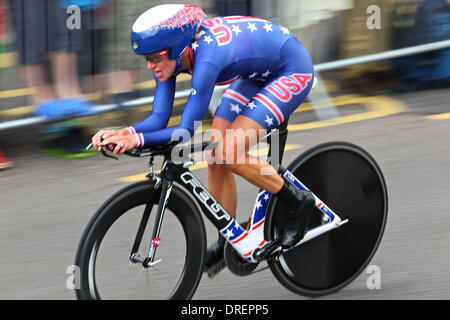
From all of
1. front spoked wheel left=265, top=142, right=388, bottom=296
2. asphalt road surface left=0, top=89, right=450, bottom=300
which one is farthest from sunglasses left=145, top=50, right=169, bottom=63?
asphalt road surface left=0, top=89, right=450, bottom=300

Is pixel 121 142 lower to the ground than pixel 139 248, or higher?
higher

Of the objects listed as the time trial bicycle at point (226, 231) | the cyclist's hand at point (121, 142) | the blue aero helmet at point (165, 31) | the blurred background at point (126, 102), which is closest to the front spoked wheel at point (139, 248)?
the time trial bicycle at point (226, 231)

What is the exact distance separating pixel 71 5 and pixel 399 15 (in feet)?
10.8

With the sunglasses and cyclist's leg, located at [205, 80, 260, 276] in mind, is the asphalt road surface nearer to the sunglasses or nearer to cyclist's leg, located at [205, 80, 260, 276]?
cyclist's leg, located at [205, 80, 260, 276]

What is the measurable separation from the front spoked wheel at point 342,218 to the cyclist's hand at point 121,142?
1.09 metres

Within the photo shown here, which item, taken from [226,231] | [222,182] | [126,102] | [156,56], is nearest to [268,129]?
[222,182]

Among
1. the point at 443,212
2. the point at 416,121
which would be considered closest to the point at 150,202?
the point at 443,212

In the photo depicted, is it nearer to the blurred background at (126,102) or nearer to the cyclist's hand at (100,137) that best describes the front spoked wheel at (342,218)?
the blurred background at (126,102)

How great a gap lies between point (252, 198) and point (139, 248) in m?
2.17

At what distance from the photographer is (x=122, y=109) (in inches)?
308

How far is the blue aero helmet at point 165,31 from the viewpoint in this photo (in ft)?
13.9

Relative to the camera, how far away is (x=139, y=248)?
4.52 m

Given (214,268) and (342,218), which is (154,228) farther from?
(342,218)

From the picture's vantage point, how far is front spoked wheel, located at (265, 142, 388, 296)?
16.3 ft
